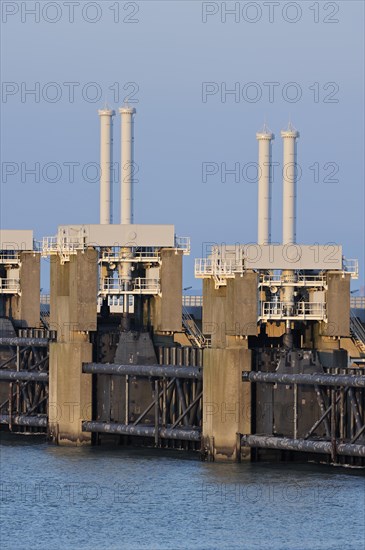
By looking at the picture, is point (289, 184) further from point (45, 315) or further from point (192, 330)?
point (45, 315)

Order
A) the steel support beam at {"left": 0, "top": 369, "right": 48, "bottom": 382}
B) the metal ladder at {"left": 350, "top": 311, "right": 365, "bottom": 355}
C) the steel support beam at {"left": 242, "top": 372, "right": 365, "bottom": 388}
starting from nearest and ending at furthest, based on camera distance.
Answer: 1. the steel support beam at {"left": 242, "top": 372, "right": 365, "bottom": 388}
2. the metal ladder at {"left": 350, "top": 311, "right": 365, "bottom": 355}
3. the steel support beam at {"left": 0, "top": 369, "right": 48, "bottom": 382}

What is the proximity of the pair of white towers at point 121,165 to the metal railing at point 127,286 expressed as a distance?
156 inches

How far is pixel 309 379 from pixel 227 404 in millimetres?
4634

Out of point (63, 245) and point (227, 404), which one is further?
point (63, 245)

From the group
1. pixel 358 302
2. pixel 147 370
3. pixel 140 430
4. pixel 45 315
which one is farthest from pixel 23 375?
pixel 358 302

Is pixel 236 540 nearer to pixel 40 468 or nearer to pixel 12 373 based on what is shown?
pixel 40 468

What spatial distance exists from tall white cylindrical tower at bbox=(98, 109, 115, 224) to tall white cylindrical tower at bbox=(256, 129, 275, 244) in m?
10.9

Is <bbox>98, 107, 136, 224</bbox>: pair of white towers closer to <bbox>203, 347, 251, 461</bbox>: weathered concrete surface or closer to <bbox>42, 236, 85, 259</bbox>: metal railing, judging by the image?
<bbox>42, 236, 85, 259</bbox>: metal railing

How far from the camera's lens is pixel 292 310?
10069 cm

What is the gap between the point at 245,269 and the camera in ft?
325

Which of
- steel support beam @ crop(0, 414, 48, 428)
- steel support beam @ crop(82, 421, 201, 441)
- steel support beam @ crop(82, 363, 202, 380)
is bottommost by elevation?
steel support beam @ crop(82, 421, 201, 441)

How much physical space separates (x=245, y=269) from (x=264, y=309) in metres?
2.14

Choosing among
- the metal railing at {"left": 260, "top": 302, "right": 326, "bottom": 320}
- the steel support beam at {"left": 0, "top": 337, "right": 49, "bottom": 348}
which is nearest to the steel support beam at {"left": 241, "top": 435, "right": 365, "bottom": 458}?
the metal railing at {"left": 260, "top": 302, "right": 326, "bottom": 320}

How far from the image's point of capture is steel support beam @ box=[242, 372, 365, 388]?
92.2 metres
